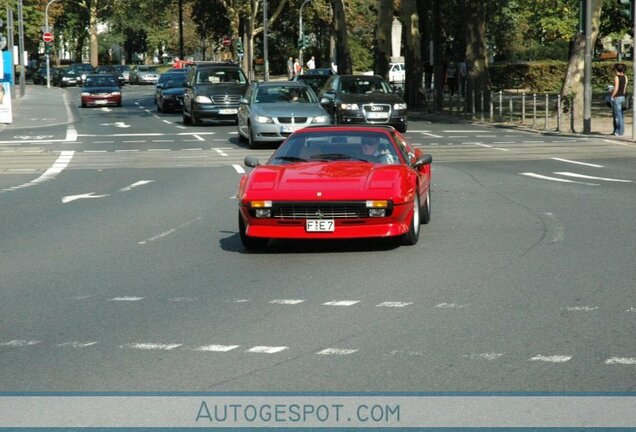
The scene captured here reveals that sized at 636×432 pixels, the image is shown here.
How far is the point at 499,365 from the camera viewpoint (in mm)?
7688

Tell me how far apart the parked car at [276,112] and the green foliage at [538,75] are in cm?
4010

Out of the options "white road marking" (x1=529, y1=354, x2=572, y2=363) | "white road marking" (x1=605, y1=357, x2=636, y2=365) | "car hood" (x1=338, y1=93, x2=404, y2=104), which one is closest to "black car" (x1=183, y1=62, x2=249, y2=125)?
"car hood" (x1=338, y1=93, x2=404, y2=104)

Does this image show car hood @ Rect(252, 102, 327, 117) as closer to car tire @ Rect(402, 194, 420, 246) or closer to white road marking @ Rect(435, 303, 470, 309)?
car tire @ Rect(402, 194, 420, 246)

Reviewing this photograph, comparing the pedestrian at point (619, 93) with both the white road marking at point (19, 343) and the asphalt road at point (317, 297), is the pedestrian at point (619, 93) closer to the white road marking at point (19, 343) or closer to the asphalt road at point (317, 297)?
the asphalt road at point (317, 297)

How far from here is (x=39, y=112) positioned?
176 feet

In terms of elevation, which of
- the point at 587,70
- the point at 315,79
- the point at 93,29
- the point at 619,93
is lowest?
the point at 619,93

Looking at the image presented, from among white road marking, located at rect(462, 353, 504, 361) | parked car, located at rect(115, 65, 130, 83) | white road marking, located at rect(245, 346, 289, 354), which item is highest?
parked car, located at rect(115, 65, 130, 83)

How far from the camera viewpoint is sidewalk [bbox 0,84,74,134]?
45.1m

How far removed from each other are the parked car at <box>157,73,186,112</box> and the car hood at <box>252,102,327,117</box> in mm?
20462

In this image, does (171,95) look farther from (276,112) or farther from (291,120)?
(291,120)

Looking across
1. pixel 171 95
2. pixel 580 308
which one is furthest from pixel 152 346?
pixel 171 95

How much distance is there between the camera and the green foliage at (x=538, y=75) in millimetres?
71375

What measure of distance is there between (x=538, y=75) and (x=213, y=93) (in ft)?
113

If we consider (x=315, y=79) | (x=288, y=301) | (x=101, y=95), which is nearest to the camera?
(x=288, y=301)
